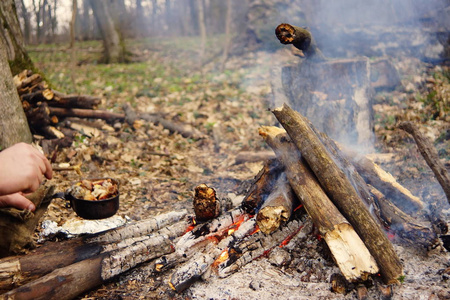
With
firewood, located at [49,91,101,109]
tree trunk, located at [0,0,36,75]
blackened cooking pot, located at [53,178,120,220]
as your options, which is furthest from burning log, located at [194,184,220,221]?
tree trunk, located at [0,0,36,75]

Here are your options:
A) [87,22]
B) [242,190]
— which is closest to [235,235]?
[242,190]

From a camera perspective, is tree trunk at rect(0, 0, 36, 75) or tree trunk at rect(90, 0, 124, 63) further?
tree trunk at rect(90, 0, 124, 63)

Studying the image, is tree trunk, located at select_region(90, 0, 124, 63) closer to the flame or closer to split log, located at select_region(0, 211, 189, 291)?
split log, located at select_region(0, 211, 189, 291)

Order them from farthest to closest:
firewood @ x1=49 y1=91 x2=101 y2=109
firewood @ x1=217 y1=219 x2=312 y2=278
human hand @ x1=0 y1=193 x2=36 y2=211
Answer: firewood @ x1=49 y1=91 x2=101 y2=109
firewood @ x1=217 y1=219 x2=312 y2=278
human hand @ x1=0 y1=193 x2=36 y2=211

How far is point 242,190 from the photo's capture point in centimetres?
457

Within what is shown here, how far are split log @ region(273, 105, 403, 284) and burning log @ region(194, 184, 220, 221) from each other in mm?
1025

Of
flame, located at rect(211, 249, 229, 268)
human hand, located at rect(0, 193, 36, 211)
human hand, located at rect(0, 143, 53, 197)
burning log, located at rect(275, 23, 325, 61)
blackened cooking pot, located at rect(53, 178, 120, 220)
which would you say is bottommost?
flame, located at rect(211, 249, 229, 268)

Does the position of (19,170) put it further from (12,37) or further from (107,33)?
(107,33)

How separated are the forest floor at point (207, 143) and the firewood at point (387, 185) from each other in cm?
52

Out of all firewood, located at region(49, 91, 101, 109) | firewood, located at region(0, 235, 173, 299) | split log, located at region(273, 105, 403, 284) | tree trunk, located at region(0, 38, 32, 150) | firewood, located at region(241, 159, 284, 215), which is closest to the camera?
firewood, located at region(0, 235, 173, 299)

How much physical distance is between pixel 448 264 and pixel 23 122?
19.6 feet

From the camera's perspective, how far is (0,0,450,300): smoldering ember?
9.08 ft

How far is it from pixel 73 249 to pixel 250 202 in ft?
5.96

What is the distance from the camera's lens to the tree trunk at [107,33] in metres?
13.6
